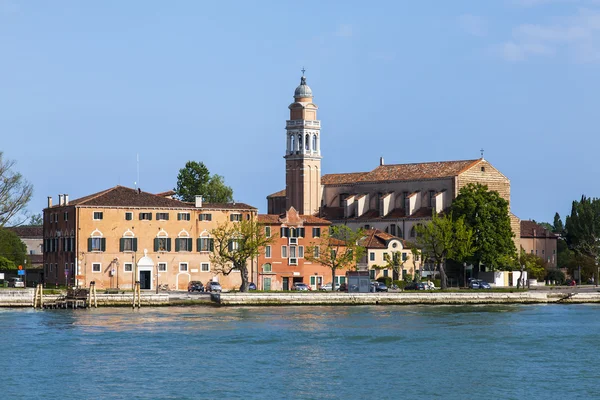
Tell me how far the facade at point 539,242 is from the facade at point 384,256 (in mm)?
22358

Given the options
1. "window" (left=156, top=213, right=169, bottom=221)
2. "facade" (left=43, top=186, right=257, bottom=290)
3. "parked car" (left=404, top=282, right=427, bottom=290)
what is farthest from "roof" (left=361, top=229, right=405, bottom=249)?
"window" (left=156, top=213, right=169, bottom=221)

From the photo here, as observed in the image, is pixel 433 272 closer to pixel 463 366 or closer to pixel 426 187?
pixel 426 187

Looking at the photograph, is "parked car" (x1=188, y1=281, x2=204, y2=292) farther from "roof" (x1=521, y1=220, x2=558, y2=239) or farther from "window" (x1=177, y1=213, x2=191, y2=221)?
"roof" (x1=521, y1=220, x2=558, y2=239)

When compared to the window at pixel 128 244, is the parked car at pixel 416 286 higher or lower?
lower

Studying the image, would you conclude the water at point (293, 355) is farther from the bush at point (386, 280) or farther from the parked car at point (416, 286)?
the bush at point (386, 280)

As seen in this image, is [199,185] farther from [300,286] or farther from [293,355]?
[293,355]

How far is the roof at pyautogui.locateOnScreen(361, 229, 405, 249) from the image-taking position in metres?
99.5

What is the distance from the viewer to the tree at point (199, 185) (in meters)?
118

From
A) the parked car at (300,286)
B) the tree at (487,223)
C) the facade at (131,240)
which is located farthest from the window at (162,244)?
the tree at (487,223)

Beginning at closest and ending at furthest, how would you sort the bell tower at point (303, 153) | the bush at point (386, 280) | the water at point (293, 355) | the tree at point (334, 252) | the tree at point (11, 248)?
the water at point (293, 355) < the tree at point (334, 252) < the bush at point (386, 280) < the tree at point (11, 248) < the bell tower at point (303, 153)

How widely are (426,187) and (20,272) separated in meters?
40.5

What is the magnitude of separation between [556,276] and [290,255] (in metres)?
30.3

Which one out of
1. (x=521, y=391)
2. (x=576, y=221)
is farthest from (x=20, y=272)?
(x=576, y=221)

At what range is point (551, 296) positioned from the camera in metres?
88.7
